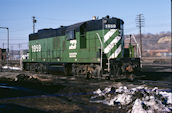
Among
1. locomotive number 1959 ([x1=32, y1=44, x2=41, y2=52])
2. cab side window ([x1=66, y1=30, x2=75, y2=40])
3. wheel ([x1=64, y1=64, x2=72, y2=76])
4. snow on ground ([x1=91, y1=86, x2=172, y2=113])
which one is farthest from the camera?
locomotive number 1959 ([x1=32, y1=44, x2=41, y2=52])

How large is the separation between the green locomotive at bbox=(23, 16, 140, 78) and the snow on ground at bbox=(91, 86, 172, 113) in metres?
4.29

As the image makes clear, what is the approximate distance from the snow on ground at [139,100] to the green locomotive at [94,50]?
429 centimetres

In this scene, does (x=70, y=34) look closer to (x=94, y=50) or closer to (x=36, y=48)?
(x=94, y=50)

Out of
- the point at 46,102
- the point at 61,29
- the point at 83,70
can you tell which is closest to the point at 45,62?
the point at 61,29

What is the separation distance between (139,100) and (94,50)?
25.4 feet

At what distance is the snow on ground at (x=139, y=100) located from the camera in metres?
5.72

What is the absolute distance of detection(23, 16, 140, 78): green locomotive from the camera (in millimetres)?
12688

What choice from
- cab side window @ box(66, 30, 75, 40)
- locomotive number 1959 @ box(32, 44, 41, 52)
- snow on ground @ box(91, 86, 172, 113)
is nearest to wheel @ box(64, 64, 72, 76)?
cab side window @ box(66, 30, 75, 40)

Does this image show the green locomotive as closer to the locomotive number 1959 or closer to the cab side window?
the cab side window

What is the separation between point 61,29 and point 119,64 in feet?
21.0

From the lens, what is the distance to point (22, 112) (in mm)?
5668

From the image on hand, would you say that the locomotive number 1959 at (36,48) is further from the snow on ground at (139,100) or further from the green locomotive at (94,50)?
the snow on ground at (139,100)

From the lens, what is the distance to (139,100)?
616 centimetres

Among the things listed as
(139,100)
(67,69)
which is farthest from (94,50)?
(139,100)
